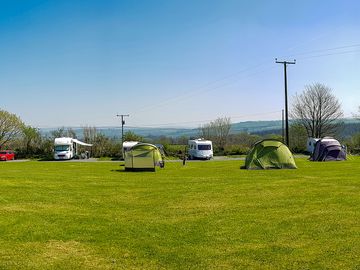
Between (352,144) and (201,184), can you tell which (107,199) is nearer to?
(201,184)

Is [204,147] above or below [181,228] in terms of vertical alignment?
above

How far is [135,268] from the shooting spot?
6.14 metres

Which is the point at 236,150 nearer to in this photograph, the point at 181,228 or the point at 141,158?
the point at 141,158

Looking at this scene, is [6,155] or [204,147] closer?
[204,147]

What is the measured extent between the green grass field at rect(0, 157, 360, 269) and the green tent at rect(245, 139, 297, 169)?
853 cm

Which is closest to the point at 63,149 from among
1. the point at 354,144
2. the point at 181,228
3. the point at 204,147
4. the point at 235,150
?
the point at 204,147

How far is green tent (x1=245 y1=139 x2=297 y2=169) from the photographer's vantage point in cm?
2309

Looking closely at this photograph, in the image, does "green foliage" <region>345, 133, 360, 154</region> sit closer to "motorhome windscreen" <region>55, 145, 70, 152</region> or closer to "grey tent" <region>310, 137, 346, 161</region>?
"grey tent" <region>310, 137, 346, 161</region>

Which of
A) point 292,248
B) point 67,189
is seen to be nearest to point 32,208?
point 67,189

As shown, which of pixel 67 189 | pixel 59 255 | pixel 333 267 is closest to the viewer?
pixel 333 267

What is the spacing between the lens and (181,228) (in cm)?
866

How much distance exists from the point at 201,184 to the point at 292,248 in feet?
29.7

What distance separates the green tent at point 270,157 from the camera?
75.8 ft

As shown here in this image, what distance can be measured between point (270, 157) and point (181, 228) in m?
15.4
